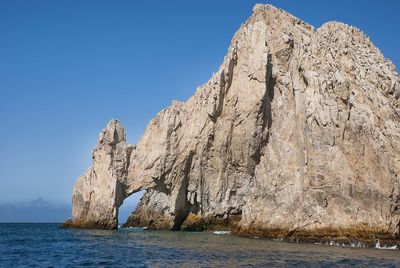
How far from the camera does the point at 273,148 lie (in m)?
55.2

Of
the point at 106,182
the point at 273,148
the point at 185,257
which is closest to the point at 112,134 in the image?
the point at 106,182

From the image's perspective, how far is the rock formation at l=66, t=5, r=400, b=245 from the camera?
45438 millimetres

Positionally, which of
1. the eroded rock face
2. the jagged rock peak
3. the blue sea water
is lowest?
the blue sea water

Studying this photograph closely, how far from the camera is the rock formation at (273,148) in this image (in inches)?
1789

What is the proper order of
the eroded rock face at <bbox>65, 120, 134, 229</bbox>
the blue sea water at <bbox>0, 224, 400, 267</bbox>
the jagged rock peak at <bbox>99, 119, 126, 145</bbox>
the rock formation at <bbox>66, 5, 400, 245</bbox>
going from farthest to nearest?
the jagged rock peak at <bbox>99, 119, 126, 145</bbox>
the eroded rock face at <bbox>65, 120, 134, 229</bbox>
the rock formation at <bbox>66, 5, 400, 245</bbox>
the blue sea water at <bbox>0, 224, 400, 267</bbox>

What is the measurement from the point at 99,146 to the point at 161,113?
29.1ft

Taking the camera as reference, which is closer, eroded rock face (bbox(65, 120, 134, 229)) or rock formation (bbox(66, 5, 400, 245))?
rock formation (bbox(66, 5, 400, 245))

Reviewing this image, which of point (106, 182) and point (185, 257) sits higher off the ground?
point (106, 182)

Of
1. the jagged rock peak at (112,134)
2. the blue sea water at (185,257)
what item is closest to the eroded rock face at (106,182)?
the jagged rock peak at (112,134)

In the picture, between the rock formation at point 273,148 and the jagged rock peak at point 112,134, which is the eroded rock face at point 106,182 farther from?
the rock formation at point 273,148

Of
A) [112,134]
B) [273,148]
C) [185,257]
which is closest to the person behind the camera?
[185,257]

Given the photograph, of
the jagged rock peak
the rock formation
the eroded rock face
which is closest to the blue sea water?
the rock formation

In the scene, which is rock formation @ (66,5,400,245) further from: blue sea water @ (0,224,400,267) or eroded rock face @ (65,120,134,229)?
blue sea water @ (0,224,400,267)

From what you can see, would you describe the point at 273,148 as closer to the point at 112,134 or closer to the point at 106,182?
the point at 106,182
